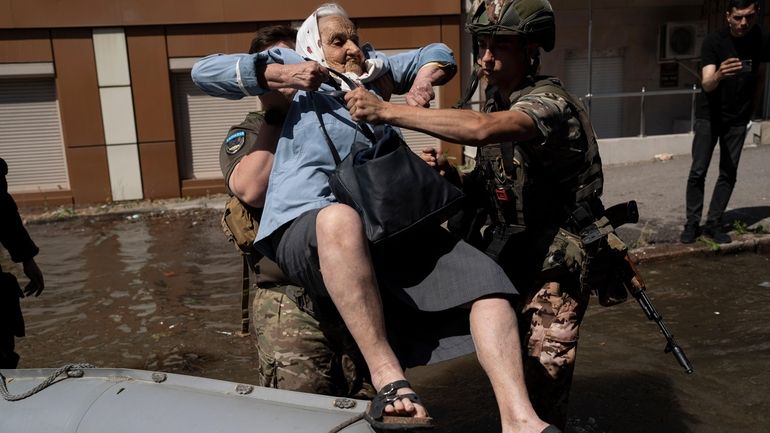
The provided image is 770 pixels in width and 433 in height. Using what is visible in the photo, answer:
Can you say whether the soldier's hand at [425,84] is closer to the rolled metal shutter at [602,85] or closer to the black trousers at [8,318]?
the black trousers at [8,318]

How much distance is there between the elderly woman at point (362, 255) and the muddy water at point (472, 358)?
1911 millimetres

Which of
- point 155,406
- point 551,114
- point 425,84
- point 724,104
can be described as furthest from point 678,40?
point 155,406

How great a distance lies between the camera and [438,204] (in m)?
2.51

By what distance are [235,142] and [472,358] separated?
2.87 metres

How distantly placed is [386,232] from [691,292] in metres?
4.56

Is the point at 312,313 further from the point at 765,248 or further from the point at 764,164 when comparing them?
the point at 764,164

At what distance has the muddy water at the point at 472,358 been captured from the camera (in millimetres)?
4387

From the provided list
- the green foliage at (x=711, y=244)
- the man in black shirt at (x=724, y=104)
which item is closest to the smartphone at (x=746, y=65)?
the man in black shirt at (x=724, y=104)

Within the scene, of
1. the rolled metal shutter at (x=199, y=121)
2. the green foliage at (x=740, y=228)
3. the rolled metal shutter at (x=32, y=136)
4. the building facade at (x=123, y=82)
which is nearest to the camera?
the green foliage at (x=740, y=228)

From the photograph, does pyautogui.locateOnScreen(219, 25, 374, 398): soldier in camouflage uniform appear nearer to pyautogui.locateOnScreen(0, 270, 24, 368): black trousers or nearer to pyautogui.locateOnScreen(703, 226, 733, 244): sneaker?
pyautogui.locateOnScreen(0, 270, 24, 368): black trousers

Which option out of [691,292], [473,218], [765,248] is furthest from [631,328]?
[473,218]

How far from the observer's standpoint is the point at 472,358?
5.27 meters

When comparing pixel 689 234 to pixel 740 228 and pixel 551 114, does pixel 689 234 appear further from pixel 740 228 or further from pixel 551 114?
pixel 551 114

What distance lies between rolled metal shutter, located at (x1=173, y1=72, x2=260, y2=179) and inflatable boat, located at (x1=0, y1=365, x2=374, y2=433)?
8.72 m
